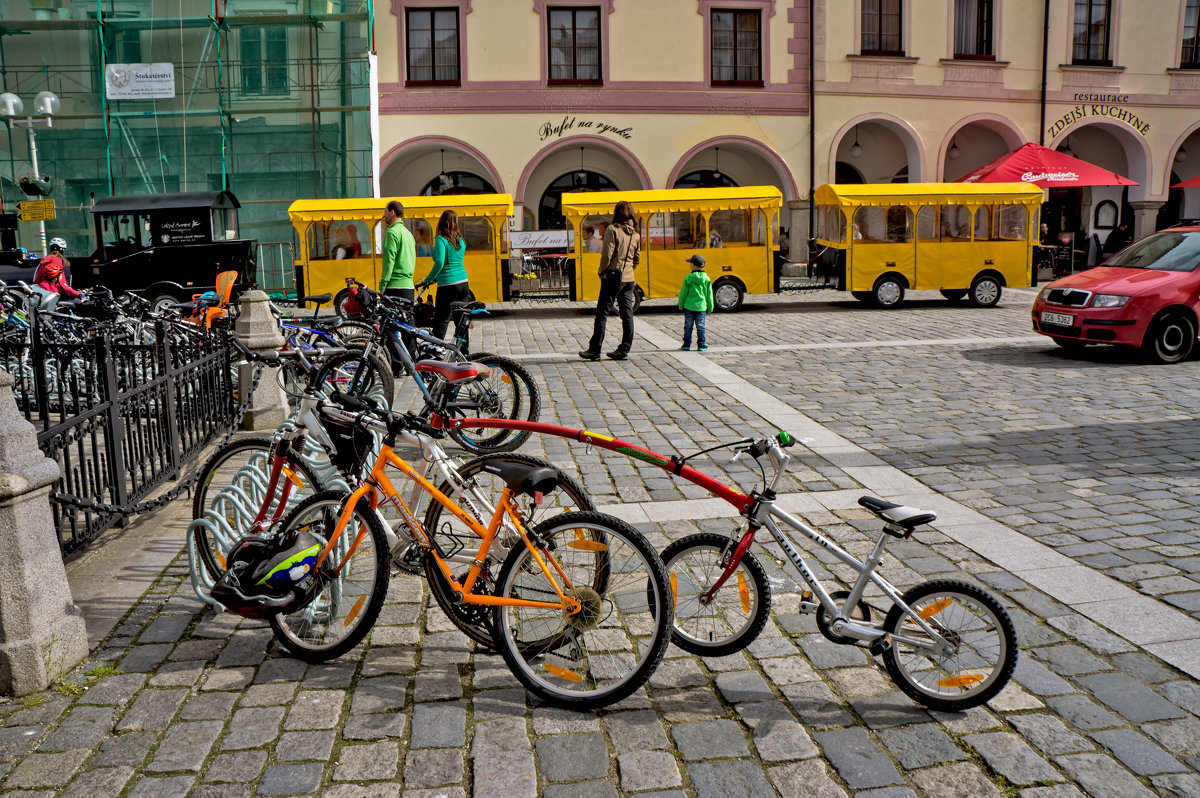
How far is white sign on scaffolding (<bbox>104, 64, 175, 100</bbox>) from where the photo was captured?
23.2 m

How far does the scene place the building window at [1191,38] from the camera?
2905cm

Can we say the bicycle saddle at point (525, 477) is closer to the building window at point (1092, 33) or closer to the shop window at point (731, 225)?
the shop window at point (731, 225)

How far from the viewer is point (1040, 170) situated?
2427cm

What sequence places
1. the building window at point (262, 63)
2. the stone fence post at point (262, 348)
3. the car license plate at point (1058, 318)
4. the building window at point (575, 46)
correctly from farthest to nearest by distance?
the building window at point (575, 46), the building window at point (262, 63), the car license plate at point (1058, 318), the stone fence post at point (262, 348)

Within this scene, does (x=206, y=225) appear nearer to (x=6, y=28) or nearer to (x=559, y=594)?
(x=6, y=28)

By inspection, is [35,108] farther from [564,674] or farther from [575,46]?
[564,674]

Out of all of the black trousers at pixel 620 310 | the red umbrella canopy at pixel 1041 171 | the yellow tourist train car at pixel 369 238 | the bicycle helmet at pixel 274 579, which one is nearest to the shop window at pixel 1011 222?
the red umbrella canopy at pixel 1041 171

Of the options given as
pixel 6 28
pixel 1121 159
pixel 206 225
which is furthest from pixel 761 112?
pixel 6 28

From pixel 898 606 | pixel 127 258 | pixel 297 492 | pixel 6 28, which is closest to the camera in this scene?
pixel 898 606

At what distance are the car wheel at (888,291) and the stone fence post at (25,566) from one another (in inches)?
714

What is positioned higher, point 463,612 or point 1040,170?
point 1040,170

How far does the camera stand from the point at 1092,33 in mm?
28547

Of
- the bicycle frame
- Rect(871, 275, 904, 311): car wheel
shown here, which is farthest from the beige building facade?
the bicycle frame

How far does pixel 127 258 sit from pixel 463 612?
17.6 metres
